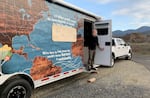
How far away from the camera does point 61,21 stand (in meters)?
6.62

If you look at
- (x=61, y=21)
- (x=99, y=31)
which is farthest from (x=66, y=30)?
(x=99, y=31)

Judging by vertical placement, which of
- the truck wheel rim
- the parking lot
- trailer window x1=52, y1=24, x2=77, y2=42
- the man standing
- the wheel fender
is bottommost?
the parking lot

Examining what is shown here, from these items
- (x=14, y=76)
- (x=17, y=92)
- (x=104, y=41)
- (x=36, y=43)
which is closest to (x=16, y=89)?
(x=17, y=92)

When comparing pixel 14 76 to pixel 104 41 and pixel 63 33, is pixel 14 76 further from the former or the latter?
pixel 104 41

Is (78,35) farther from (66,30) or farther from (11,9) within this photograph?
(11,9)

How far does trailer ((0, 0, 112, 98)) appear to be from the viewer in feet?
15.4

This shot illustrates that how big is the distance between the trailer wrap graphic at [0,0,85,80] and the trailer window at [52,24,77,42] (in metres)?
0.11

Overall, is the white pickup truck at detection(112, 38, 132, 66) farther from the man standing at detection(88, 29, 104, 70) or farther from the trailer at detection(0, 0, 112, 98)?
the trailer at detection(0, 0, 112, 98)

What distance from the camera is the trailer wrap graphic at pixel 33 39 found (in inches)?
186

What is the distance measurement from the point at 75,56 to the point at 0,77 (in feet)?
11.5

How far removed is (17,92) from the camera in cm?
487

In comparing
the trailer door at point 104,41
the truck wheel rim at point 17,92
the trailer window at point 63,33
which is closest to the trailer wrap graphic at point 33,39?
the trailer window at point 63,33

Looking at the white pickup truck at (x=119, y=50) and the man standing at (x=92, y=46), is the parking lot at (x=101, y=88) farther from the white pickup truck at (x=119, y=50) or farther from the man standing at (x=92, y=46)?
the white pickup truck at (x=119, y=50)

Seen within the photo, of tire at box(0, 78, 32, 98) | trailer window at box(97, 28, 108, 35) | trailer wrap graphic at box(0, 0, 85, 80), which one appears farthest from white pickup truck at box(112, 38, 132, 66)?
tire at box(0, 78, 32, 98)
